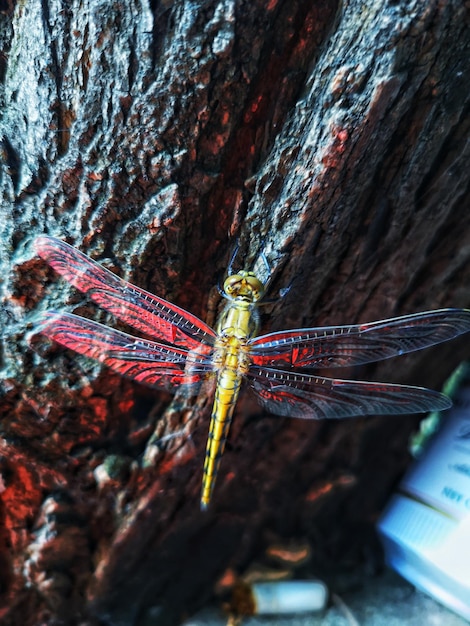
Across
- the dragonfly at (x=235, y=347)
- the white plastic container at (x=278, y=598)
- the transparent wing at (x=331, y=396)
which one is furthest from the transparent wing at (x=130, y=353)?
the white plastic container at (x=278, y=598)

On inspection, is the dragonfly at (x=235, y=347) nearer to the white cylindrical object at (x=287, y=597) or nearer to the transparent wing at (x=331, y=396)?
the transparent wing at (x=331, y=396)

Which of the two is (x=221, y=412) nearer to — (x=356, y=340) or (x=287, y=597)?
(x=356, y=340)

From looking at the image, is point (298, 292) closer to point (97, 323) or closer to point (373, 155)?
point (373, 155)

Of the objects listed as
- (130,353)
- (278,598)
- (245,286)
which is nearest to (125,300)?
(130,353)

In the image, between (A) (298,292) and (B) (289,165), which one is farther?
(A) (298,292)

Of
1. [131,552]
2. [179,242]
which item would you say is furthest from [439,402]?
[131,552]

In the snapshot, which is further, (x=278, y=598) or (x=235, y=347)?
(x=278, y=598)

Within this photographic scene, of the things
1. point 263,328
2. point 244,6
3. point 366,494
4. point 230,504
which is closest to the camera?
point 244,6
